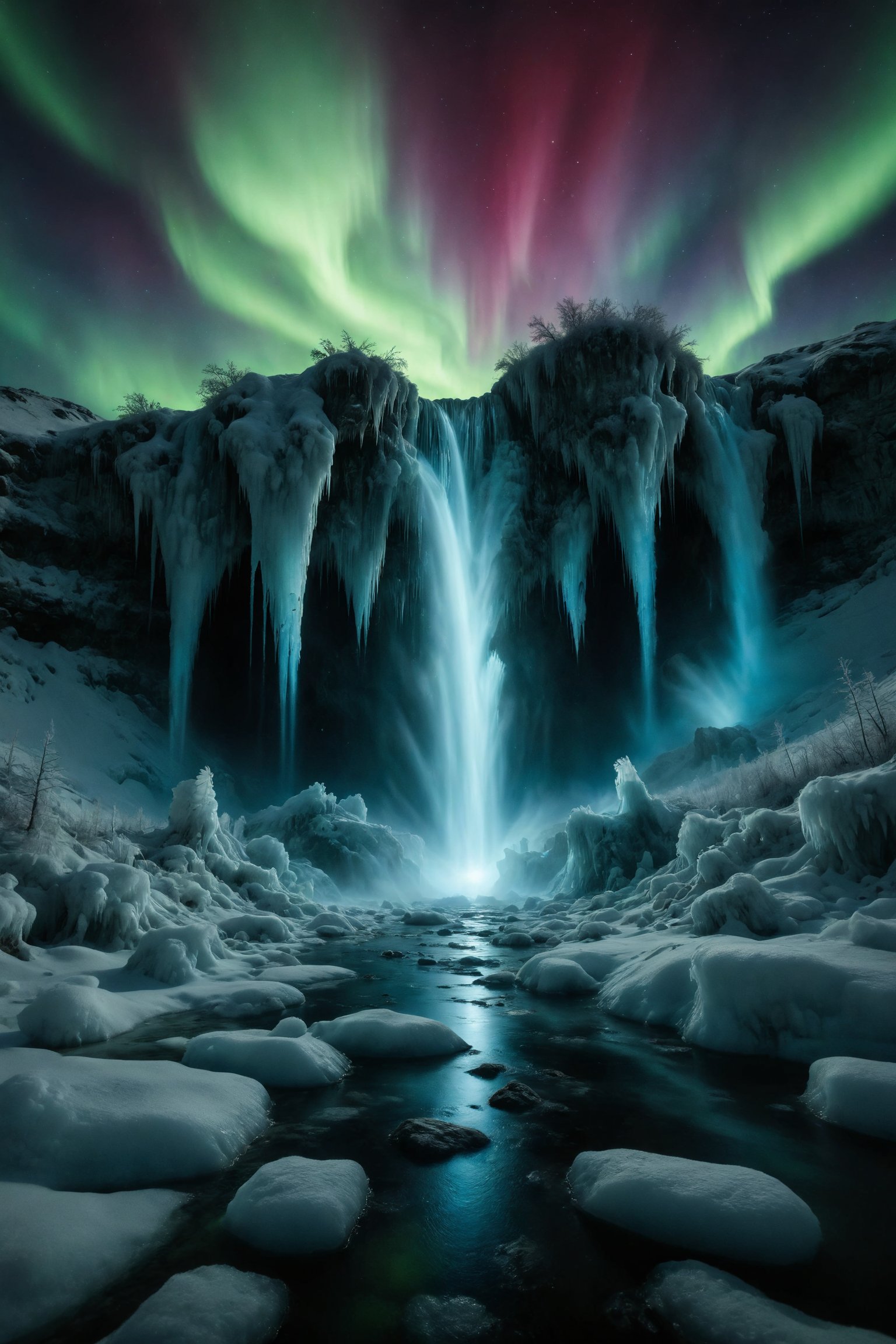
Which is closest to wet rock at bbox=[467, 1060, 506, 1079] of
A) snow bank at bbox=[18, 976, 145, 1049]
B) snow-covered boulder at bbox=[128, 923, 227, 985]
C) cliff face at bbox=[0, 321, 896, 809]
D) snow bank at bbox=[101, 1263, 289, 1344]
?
snow bank at bbox=[101, 1263, 289, 1344]

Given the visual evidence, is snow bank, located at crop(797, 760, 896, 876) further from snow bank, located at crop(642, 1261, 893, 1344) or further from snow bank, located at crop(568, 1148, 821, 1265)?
snow bank, located at crop(642, 1261, 893, 1344)

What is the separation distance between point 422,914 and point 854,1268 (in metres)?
14.0

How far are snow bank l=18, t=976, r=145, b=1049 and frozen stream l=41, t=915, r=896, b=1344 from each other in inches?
6.1

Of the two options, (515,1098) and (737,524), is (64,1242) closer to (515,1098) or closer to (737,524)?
(515,1098)

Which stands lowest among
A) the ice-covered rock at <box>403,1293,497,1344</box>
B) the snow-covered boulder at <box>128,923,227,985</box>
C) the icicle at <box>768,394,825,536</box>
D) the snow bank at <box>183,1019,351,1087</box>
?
the ice-covered rock at <box>403,1293,497,1344</box>

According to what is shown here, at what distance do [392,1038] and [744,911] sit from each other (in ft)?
12.7

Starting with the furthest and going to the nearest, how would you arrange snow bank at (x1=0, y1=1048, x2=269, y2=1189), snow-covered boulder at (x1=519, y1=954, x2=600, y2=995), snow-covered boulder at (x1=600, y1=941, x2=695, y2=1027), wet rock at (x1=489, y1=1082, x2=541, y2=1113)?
1. snow-covered boulder at (x1=519, y1=954, x2=600, y2=995)
2. snow-covered boulder at (x1=600, y1=941, x2=695, y2=1027)
3. wet rock at (x1=489, y1=1082, x2=541, y2=1113)
4. snow bank at (x1=0, y1=1048, x2=269, y2=1189)

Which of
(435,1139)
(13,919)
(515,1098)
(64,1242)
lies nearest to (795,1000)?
(515,1098)

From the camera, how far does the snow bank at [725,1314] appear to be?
5.44ft

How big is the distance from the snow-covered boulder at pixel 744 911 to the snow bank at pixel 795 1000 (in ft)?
3.71

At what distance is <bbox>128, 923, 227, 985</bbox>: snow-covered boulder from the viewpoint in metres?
6.51

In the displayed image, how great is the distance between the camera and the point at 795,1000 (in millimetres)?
4242

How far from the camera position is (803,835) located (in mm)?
7844

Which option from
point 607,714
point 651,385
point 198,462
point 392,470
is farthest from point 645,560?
point 198,462
